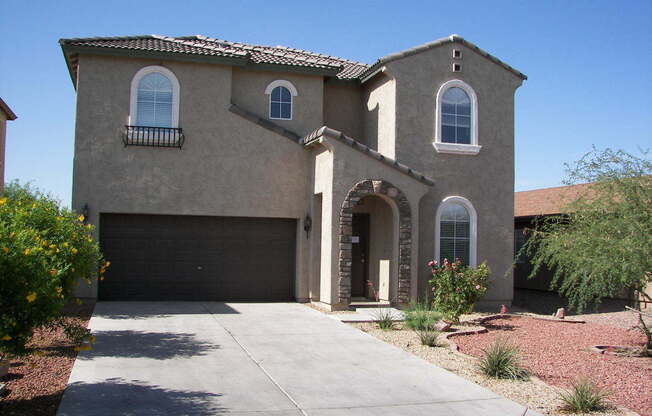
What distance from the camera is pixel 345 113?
63.4 feet

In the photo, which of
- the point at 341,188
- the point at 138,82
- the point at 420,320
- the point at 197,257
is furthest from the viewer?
the point at 197,257

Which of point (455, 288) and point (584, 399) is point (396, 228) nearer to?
point (455, 288)

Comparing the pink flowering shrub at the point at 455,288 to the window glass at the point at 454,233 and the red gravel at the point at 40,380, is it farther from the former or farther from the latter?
the red gravel at the point at 40,380

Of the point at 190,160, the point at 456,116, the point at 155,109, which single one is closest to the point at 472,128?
the point at 456,116

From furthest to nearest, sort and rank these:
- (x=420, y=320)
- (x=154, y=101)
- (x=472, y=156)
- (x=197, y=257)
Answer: (x=472, y=156)
(x=197, y=257)
(x=154, y=101)
(x=420, y=320)

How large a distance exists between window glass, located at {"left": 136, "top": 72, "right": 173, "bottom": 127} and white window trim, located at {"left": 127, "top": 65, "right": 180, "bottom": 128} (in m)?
0.07

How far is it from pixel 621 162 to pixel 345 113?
9.69m

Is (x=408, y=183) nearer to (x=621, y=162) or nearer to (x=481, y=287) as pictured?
(x=481, y=287)

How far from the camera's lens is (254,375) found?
8.91m

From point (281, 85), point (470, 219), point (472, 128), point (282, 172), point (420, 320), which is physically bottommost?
point (420, 320)

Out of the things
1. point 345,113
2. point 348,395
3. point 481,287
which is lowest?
point 348,395

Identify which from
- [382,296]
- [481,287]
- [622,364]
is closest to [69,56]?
[382,296]

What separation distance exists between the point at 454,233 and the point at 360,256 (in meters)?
2.79

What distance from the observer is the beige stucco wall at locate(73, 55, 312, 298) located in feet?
53.1
